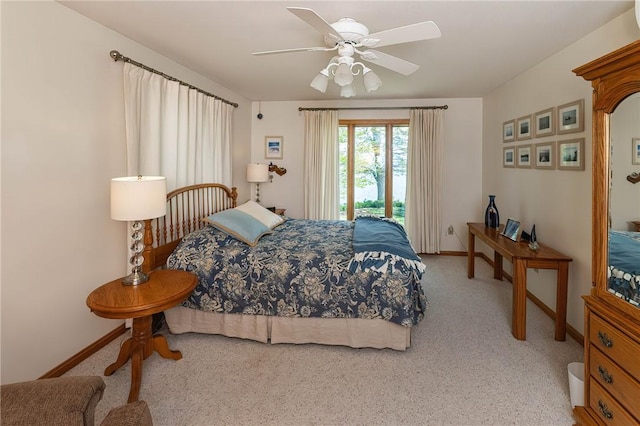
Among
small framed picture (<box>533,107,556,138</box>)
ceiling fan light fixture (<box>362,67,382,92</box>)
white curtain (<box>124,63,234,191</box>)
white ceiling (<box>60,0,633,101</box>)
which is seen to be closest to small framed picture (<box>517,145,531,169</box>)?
small framed picture (<box>533,107,556,138</box>)

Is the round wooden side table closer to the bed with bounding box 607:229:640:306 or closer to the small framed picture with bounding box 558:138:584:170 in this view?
the bed with bounding box 607:229:640:306

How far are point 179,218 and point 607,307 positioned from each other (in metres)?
3.25

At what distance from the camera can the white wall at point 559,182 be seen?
99.7 inches

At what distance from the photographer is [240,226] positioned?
9.57 feet

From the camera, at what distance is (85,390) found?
996mm

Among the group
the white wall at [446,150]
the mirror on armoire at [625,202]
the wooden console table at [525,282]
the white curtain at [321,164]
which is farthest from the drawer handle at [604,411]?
the white curtain at [321,164]

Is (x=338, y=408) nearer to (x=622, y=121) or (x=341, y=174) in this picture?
(x=622, y=121)

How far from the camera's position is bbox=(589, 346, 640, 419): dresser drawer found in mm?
1399

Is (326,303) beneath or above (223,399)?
above

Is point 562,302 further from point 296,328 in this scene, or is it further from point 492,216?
point 296,328

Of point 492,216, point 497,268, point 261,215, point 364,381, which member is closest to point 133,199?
point 261,215

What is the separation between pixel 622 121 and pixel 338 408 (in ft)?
6.90

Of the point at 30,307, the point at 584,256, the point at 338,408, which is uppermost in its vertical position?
Result: the point at 584,256

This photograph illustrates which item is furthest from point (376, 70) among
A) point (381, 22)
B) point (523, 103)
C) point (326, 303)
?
point (326, 303)
